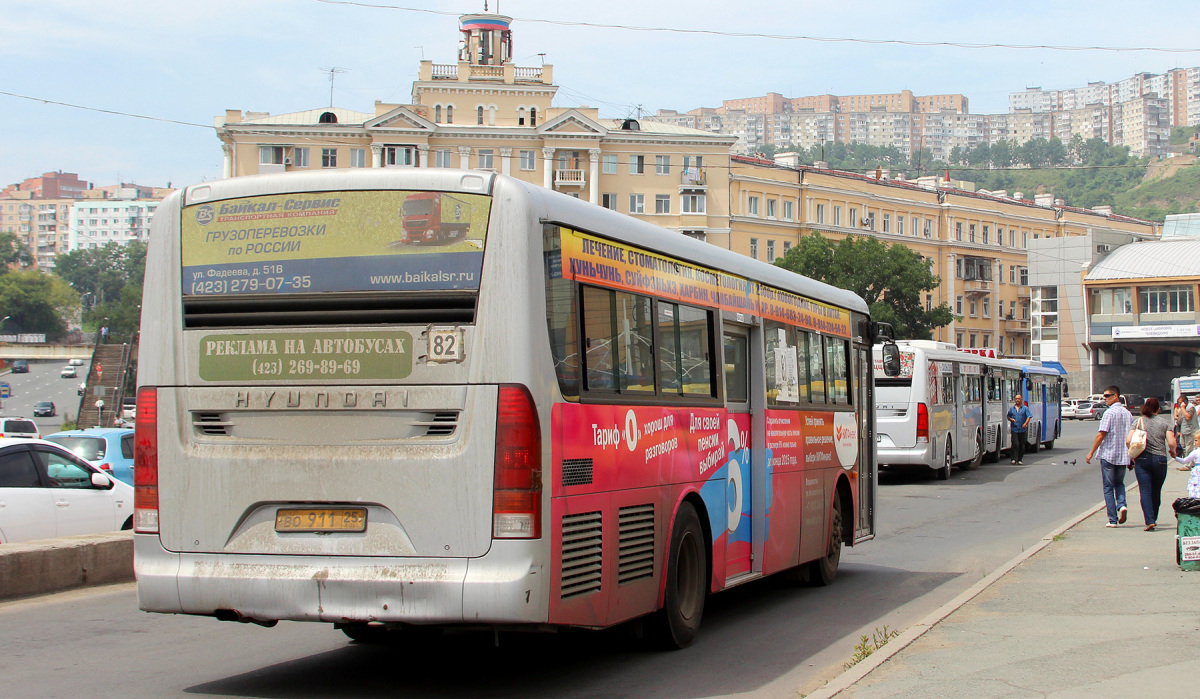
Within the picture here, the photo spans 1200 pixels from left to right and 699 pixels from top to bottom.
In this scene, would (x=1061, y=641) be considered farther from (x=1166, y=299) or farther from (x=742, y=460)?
(x=1166, y=299)

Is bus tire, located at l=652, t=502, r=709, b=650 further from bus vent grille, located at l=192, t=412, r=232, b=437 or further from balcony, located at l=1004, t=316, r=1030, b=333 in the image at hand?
balcony, located at l=1004, t=316, r=1030, b=333

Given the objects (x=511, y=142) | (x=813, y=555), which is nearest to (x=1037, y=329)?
(x=511, y=142)

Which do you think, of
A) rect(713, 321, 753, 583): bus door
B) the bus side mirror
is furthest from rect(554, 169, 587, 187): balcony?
rect(713, 321, 753, 583): bus door

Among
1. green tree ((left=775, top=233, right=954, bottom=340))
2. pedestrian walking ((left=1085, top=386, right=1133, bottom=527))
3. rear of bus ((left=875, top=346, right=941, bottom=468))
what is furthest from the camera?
green tree ((left=775, top=233, right=954, bottom=340))

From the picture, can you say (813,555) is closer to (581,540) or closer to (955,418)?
(581,540)

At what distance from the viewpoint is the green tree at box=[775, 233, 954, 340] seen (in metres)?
78.5

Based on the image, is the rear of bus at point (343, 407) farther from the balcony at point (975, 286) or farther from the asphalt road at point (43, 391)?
the balcony at point (975, 286)

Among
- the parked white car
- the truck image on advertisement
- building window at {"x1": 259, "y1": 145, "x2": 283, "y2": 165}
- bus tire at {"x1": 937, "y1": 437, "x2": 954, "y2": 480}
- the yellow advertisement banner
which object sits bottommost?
bus tire at {"x1": 937, "y1": 437, "x2": 954, "y2": 480}

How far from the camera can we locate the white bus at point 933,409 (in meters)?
26.4

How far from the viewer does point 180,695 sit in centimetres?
698

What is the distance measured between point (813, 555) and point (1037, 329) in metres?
97.1

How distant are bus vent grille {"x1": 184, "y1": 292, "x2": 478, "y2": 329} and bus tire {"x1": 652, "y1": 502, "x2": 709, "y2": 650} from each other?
2398mm

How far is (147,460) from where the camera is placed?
6.92 m

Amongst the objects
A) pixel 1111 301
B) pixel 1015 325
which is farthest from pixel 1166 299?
pixel 1015 325
